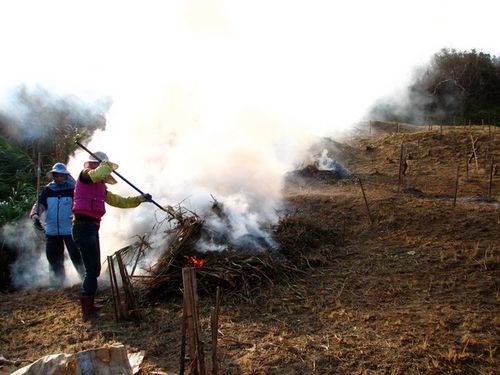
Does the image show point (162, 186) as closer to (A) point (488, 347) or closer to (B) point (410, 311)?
(B) point (410, 311)

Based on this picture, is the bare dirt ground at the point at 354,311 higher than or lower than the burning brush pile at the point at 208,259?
lower

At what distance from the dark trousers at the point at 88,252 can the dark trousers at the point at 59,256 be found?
1.38 metres

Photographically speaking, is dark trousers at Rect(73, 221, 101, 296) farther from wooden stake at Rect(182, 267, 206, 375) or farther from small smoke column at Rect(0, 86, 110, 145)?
small smoke column at Rect(0, 86, 110, 145)

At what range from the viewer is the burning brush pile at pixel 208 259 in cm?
552

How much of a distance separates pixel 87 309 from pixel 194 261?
1250 millimetres

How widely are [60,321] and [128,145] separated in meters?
3.96

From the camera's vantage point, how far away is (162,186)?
7.30 m

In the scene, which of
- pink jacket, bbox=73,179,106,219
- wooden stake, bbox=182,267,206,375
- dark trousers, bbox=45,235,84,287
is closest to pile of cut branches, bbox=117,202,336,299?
pink jacket, bbox=73,179,106,219

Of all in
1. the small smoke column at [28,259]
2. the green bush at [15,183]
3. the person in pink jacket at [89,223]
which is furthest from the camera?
the green bush at [15,183]

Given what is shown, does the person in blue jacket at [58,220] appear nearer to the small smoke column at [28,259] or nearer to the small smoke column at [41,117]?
the small smoke column at [28,259]

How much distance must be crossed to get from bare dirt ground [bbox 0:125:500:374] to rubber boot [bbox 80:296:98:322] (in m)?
0.10

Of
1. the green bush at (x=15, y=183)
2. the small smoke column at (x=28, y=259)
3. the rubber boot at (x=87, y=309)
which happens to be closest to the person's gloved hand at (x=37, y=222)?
the small smoke column at (x=28, y=259)

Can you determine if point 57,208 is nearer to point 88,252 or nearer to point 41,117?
point 88,252

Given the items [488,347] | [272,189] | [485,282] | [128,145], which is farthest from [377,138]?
[488,347]
